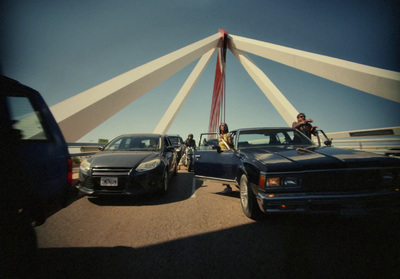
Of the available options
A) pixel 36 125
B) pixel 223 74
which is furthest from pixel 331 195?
pixel 223 74

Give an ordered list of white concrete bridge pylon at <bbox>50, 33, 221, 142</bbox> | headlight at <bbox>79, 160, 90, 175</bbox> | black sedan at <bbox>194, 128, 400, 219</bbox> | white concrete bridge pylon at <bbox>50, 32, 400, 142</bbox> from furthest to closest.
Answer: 1. white concrete bridge pylon at <bbox>50, 33, 221, 142</bbox>
2. white concrete bridge pylon at <bbox>50, 32, 400, 142</bbox>
3. headlight at <bbox>79, 160, 90, 175</bbox>
4. black sedan at <bbox>194, 128, 400, 219</bbox>

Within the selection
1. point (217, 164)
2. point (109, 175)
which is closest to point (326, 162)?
point (217, 164)

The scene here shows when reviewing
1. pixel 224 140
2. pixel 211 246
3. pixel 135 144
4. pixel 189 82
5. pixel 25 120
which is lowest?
pixel 211 246

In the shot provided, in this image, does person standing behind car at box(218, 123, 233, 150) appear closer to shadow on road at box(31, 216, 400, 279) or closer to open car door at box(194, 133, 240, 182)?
open car door at box(194, 133, 240, 182)

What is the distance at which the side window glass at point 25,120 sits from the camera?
1.69m

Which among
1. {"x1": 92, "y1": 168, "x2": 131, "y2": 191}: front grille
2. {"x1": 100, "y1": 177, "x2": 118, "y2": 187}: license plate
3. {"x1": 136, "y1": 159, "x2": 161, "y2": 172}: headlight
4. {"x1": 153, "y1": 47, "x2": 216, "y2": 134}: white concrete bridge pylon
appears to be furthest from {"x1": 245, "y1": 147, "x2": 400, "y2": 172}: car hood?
{"x1": 153, "y1": 47, "x2": 216, "y2": 134}: white concrete bridge pylon

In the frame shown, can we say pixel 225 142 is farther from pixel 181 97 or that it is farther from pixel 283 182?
pixel 181 97

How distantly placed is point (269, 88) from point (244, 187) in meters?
16.7

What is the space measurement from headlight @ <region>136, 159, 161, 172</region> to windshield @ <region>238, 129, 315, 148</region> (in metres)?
1.79

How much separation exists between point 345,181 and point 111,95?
13438 millimetres

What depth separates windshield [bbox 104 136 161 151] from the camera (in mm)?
5114

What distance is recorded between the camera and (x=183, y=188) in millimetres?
5316

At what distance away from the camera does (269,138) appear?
4.28 m

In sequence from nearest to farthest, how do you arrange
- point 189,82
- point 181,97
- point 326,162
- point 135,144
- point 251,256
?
1. point 251,256
2. point 326,162
3. point 135,144
4. point 181,97
5. point 189,82
